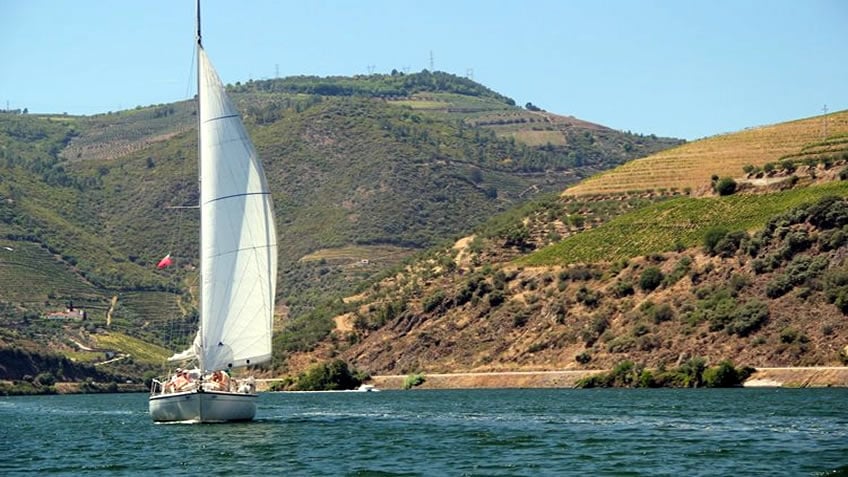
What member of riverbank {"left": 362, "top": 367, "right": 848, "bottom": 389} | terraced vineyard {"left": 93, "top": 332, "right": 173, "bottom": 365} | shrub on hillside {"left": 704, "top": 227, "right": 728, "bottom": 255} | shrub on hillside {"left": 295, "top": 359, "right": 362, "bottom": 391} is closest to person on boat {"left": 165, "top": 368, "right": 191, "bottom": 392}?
riverbank {"left": 362, "top": 367, "right": 848, "bottom": 389}

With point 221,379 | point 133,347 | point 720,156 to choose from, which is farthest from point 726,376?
point 133,347

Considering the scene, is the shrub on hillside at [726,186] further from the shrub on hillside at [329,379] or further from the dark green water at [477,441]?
the dark green water at [477,441]

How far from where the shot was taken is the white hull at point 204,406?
6269cm

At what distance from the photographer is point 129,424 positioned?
240ft

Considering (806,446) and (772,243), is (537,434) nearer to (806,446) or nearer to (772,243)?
(806,446)

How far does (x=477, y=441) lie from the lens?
54906 mm

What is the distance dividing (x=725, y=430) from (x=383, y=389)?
75.2 metres

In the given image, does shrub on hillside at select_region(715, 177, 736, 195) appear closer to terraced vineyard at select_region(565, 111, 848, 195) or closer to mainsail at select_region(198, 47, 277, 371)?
terraced vineyard at select_region(565, 111, 848, 195)

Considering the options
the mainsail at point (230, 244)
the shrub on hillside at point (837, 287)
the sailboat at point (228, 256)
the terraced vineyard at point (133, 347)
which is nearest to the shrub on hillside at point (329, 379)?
the shrub on hillside at point (837, 287)

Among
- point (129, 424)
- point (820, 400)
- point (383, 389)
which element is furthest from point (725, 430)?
point (383, 389)

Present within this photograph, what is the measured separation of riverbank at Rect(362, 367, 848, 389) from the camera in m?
92.6

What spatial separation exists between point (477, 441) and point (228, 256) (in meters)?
15.1

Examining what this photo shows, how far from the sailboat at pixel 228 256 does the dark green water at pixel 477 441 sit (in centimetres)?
275

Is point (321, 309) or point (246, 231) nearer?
point (246, 231)
